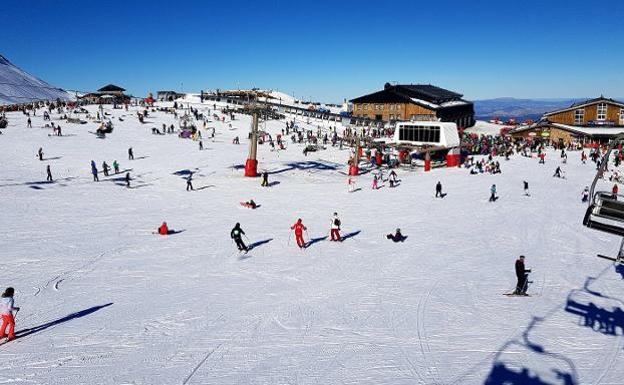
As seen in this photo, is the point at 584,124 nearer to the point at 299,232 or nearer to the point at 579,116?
the point at 579,116

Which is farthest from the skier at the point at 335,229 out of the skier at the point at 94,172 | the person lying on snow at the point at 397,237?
the skier at the point at 94,172

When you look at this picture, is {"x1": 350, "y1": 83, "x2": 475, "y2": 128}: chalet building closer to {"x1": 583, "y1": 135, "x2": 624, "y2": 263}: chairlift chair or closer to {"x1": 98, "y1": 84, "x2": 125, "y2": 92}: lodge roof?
{"x1": 98, "y1": 84, "x2": 125, "y2": 92}: lodge roof

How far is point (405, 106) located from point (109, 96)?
4191 centimetres

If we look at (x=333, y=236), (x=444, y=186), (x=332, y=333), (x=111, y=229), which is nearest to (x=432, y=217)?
(x=333, y=236)

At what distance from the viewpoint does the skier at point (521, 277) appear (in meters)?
10.1

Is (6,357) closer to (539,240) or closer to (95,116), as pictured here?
(539,240)

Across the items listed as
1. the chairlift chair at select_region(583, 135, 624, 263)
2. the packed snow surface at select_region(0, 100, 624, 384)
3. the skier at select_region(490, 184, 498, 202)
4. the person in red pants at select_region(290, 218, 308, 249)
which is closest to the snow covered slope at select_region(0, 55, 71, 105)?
the packed snow surface at select_region(0, 100, 624, 384)

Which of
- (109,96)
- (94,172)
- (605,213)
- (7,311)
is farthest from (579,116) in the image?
(109,96)

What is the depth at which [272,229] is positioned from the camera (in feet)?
54.0

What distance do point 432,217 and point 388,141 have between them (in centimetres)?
2360

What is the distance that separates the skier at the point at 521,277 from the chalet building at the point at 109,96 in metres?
58.0

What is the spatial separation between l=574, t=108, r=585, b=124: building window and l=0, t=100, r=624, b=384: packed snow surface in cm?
3881

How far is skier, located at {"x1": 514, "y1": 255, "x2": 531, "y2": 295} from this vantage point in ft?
33.2

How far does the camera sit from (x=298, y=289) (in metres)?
10.5
